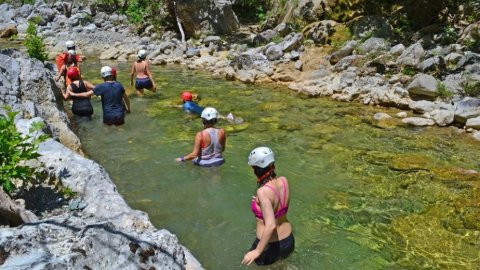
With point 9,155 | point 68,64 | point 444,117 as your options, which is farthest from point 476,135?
point 68,64

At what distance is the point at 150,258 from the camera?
379 centimetres

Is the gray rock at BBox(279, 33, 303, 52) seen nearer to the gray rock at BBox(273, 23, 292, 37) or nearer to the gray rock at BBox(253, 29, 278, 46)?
the gray rock at BBox(273, 23, 292, 37)

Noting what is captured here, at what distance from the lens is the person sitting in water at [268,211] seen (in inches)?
175

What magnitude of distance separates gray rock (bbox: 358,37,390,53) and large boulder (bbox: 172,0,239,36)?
8795 mm

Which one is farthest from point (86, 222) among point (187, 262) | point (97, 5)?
point (97, 5)

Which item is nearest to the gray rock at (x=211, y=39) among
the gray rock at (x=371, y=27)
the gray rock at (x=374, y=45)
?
the gray rock at (x=371, y=27)

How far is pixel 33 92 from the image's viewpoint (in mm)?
8914

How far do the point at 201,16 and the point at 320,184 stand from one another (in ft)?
52.3

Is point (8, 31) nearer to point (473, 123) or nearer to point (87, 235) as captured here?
point (473, 123)

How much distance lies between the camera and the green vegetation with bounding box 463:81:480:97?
458 inches

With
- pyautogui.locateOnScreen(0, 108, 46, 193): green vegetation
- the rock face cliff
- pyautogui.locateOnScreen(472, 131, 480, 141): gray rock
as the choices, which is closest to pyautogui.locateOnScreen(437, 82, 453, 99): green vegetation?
pyautogui.locateOnScreen(472, 131, 480, 141): gray rock

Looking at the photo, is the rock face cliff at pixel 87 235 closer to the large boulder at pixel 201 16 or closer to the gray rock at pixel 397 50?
the gray rock at pixel 397 50

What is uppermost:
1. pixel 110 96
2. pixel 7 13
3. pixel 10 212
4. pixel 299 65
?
pixel 10 212

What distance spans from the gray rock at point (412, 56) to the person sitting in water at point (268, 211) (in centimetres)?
1017
